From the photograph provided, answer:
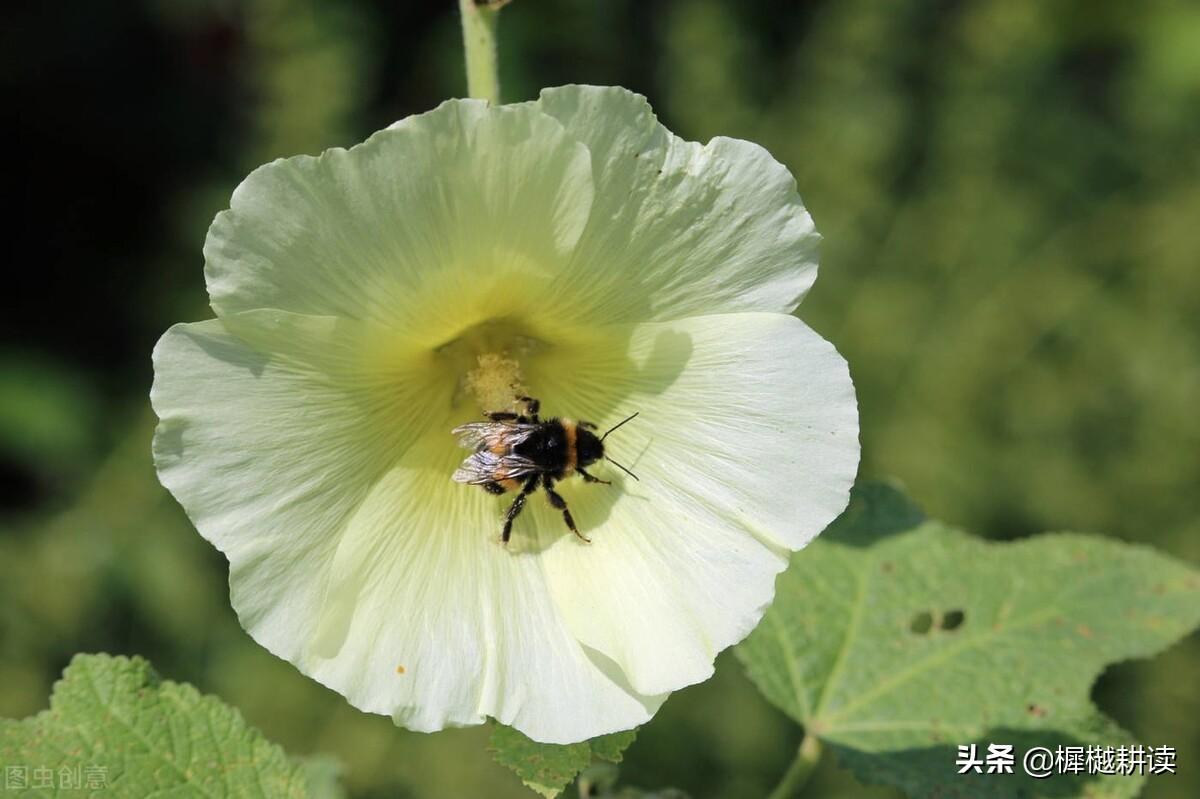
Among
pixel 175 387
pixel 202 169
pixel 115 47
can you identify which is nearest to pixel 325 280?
pixel 175 387

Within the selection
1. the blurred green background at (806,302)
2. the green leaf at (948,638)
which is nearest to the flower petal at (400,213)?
the green leaf at (948,638)

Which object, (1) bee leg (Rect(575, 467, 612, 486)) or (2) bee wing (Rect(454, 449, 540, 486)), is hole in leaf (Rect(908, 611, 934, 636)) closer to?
(1) bee leg (Rect(575, 467, 612, 486))

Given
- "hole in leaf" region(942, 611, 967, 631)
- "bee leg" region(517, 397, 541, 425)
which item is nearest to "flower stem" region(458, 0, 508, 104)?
"bee leg" region(517, 397, 541, 425)

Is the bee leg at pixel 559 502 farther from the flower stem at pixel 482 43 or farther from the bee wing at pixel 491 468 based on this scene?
the flower stem at pixel 482 43

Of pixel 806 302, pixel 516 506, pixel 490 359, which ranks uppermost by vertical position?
pixel 806 302

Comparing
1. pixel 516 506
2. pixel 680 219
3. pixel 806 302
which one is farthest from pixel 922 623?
pixel 806 302

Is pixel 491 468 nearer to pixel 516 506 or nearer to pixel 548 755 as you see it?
pixel 516 506
